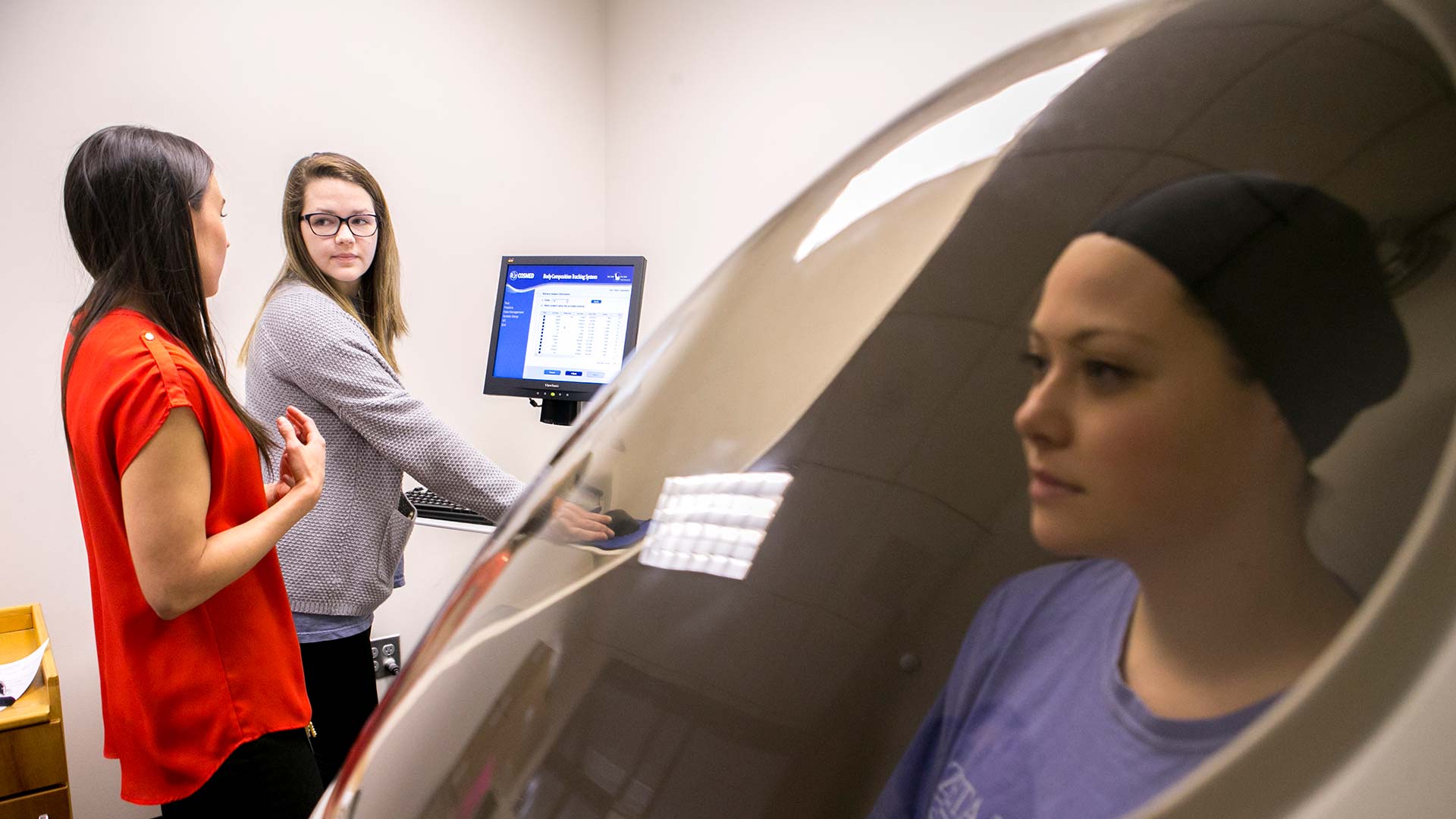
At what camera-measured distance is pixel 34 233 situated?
2350 millimetres

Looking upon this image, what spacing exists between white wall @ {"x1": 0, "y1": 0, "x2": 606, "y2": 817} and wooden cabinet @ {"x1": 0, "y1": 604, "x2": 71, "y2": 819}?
0.93 metres

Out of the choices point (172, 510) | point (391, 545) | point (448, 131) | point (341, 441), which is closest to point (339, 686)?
point (391, 545)

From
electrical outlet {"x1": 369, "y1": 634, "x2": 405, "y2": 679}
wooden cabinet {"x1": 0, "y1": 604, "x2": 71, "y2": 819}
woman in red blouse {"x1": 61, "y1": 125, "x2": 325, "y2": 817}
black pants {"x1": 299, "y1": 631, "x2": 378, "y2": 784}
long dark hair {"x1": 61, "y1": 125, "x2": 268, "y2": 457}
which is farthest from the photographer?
electrical outlet {"x1": 369, "y1": 634, "x2": 405, "y2": 679}

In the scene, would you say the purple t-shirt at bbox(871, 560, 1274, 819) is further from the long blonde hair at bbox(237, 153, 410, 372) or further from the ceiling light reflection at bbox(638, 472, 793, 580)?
the long blonde hair at bbox(237, 153, 410, 372)

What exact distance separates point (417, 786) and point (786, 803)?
6.2 inches

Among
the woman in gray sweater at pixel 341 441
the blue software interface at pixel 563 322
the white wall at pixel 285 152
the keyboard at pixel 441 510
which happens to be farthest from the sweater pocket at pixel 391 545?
the white wall at pixel 285 152

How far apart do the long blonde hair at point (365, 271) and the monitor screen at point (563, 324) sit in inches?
20.6

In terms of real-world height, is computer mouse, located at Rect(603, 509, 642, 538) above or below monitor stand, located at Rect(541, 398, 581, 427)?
above

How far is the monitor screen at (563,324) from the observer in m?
2.44

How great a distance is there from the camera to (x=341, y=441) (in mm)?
1695

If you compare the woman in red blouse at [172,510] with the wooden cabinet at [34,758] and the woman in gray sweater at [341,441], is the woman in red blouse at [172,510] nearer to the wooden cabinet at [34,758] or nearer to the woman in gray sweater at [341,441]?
the woman in gray sweater at [341,441]

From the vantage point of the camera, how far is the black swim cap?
19 cm

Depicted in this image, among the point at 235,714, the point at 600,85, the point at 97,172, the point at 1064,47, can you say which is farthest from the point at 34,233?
the point at 1064,47

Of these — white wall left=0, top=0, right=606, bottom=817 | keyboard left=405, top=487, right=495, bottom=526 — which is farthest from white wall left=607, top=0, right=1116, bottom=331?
keyboard left=405, top=487, right=495, bottom=526
